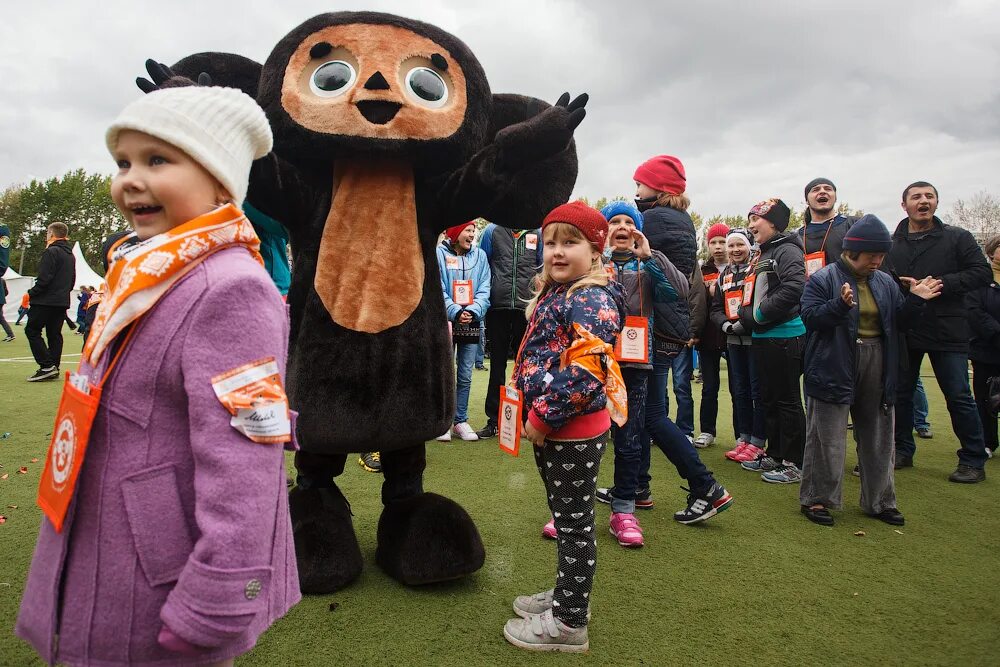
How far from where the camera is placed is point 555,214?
7.80 ft

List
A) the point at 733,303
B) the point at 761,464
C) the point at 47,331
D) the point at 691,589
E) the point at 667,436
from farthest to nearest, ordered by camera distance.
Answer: the point at 47,331 → the point at 733,303 → the point at 761,464 → the point at 667,436 → the point at 691,589

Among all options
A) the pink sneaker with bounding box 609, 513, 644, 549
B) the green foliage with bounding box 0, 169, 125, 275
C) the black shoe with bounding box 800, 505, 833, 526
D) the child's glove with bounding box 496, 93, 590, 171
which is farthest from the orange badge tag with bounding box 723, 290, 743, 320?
the green foliage with bounding box 0, 169, 125, 275

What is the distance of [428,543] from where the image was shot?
2686 millimetres

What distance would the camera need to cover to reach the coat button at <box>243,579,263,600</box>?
1.11 m

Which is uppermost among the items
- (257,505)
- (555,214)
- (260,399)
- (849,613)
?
(555,214)

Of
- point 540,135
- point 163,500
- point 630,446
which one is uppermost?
point 540,135

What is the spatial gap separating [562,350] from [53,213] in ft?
202

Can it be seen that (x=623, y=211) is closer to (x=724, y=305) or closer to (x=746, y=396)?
(x=724, y=305)

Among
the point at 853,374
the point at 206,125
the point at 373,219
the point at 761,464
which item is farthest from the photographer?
the point at 761,464

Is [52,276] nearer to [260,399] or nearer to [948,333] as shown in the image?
[260,399]

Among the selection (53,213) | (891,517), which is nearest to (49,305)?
(891,517)

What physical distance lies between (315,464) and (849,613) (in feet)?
7.40

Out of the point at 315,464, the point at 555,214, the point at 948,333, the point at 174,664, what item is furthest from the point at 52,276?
the point at 948,333

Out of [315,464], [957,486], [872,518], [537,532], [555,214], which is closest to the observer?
[555,214]
